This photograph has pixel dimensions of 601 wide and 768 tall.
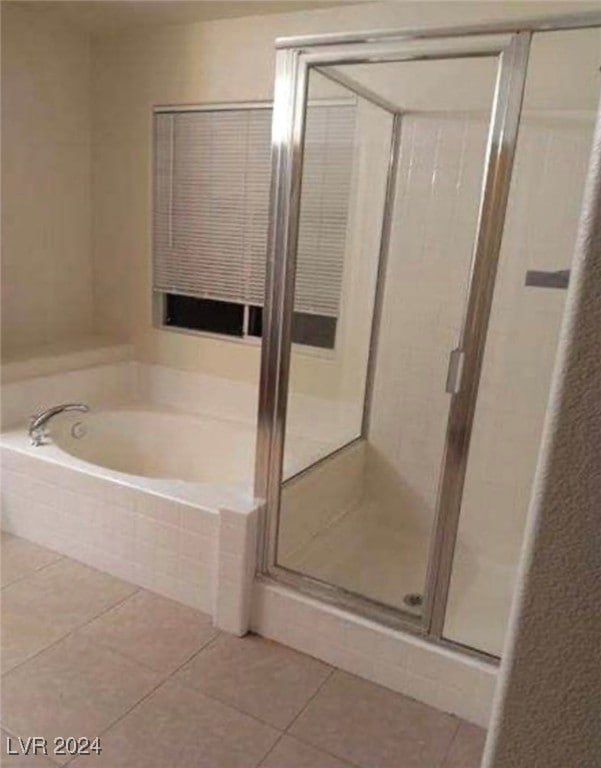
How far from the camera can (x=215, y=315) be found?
3213 millimetres

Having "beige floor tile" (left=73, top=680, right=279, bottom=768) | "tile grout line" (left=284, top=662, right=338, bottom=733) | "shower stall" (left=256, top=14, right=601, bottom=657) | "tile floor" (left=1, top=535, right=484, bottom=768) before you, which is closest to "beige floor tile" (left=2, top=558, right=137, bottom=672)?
"tile floor" (left=1, top=535, right=484, bottom=768)

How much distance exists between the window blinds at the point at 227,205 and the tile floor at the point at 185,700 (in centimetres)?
142

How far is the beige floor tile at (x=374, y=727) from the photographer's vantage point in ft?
5.24

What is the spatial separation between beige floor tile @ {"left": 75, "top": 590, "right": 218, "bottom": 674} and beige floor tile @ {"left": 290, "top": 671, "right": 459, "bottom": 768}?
1.53 ft

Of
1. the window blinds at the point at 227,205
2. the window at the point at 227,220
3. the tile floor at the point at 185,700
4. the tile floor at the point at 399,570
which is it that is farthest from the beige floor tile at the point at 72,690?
the window blinds at the point at 227,205

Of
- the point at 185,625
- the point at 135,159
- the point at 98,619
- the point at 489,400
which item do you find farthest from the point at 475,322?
the point at 135,159

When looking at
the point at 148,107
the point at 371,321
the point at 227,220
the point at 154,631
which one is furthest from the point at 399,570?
the point at 148,107

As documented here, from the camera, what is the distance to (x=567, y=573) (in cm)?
45

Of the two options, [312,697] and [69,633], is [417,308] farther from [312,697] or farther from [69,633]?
[69,633]

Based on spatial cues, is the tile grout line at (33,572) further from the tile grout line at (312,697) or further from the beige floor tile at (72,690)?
the tile grout line at (312,697)

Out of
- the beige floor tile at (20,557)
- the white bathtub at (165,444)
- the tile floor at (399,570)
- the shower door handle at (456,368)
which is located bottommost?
the beige floor tile at (20,557)

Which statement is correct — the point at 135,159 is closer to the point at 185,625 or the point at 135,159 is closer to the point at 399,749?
the point at 185,625

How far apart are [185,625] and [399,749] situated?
83 centimetres

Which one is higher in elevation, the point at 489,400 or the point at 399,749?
the point at 489,400
